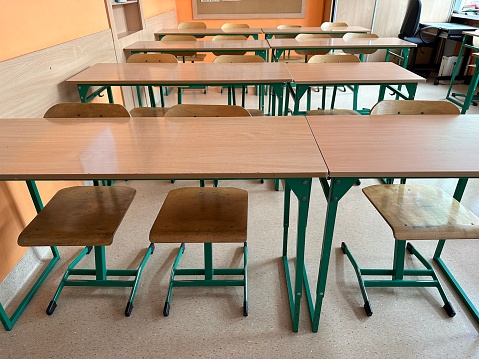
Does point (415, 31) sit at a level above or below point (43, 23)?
below

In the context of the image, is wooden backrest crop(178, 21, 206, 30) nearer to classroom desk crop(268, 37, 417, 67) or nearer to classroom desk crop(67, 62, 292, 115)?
classroom desk crop(268, 37, 417, 67)

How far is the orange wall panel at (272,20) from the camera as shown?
5977 mm

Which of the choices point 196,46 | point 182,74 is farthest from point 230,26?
point 182,74

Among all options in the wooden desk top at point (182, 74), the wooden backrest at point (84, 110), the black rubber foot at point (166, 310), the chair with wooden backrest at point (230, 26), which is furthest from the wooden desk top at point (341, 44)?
the black rubber foot at point (166, 310)

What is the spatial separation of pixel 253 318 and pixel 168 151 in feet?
2.91

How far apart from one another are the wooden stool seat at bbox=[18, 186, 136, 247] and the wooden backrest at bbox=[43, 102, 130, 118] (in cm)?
38

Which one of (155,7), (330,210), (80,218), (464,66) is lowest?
(464,66)

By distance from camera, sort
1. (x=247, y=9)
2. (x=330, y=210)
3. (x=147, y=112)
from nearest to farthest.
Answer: (x=330, y=210)
(x=147, y=112)
(x=247, y=9)

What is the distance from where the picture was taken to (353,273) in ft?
6.06

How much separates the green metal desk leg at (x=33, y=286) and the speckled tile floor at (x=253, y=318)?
0.10 ft

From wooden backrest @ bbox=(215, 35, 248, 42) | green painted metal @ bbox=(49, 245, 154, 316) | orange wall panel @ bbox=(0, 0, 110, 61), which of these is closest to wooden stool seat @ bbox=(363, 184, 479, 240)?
green painted metal @ bbox=(49, 245, 154, 316)

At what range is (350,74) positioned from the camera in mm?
2492

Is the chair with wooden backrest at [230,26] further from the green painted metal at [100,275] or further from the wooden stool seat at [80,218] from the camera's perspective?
the green painted metal at [100,275]

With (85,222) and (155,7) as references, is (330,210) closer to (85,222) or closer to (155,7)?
(85,222)
